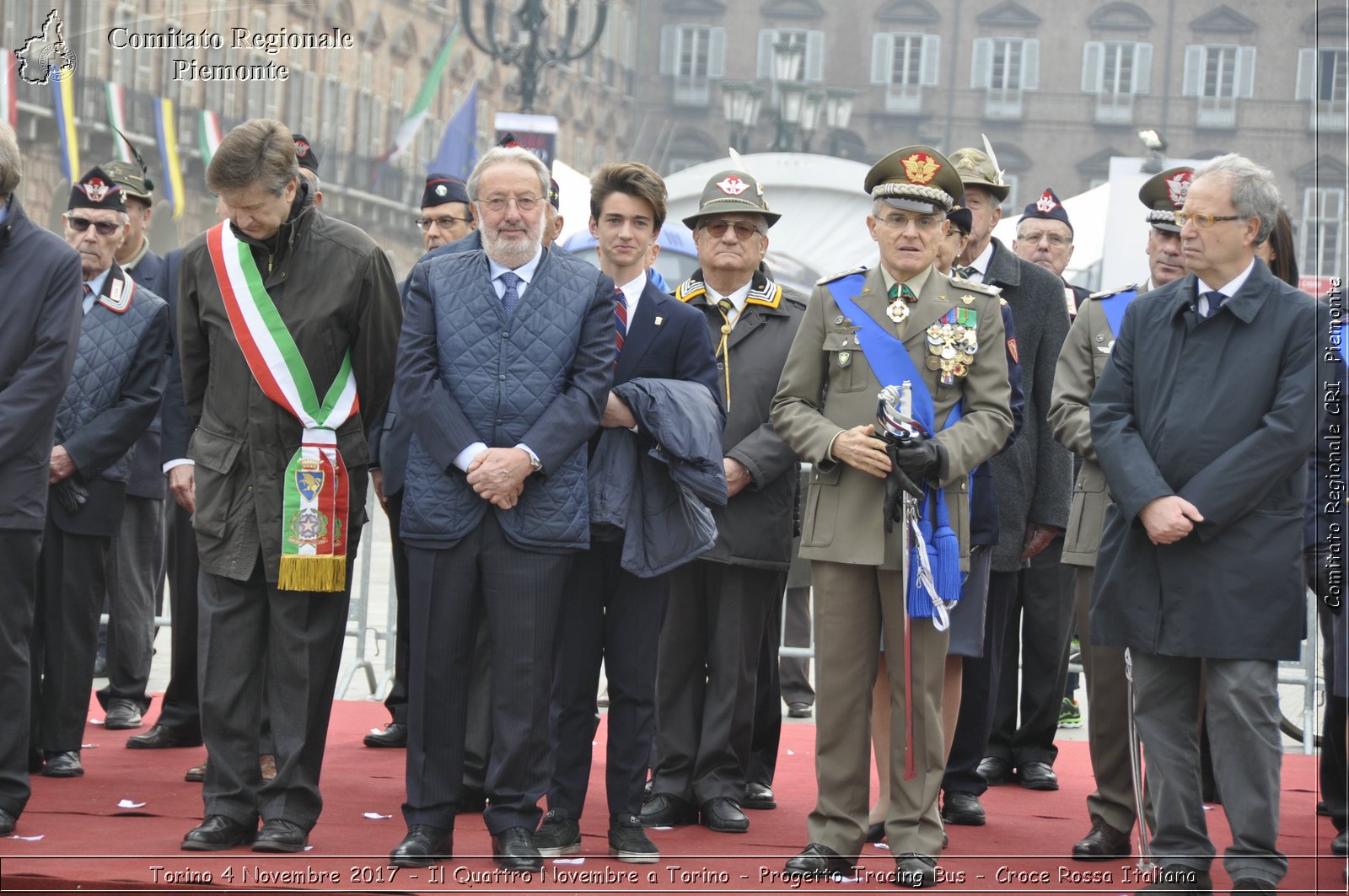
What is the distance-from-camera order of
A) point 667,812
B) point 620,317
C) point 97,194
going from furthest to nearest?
point 97,194 → point 667,812 → point 620,317

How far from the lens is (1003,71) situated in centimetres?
6131

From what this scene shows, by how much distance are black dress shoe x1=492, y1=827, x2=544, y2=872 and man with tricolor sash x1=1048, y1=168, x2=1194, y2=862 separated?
6.05 feet

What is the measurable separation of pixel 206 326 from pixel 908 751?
103 inches

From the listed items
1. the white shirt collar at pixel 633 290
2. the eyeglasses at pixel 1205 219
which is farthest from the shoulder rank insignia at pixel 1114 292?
the white shirt collar at pixel 633 290

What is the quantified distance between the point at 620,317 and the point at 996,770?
9.01 feet

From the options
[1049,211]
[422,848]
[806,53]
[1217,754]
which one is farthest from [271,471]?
[806,53]

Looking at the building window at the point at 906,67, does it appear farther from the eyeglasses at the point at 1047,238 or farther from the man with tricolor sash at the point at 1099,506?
the man with tricolor sash at the point at 1099,506

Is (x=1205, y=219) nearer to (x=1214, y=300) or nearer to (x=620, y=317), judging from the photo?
(x=1214, y=300)

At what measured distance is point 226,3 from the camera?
4062 centimetres

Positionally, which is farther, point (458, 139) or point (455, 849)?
point (458, 139)

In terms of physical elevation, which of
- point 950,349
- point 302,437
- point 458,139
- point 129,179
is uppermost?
point 458,139

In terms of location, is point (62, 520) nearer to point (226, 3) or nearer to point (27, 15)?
point (27, 15)

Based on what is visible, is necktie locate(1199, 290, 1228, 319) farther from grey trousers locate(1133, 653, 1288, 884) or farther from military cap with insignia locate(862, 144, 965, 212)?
grey trousers locate(1133, 653, 1288, 884)

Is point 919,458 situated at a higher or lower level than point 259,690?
higher
